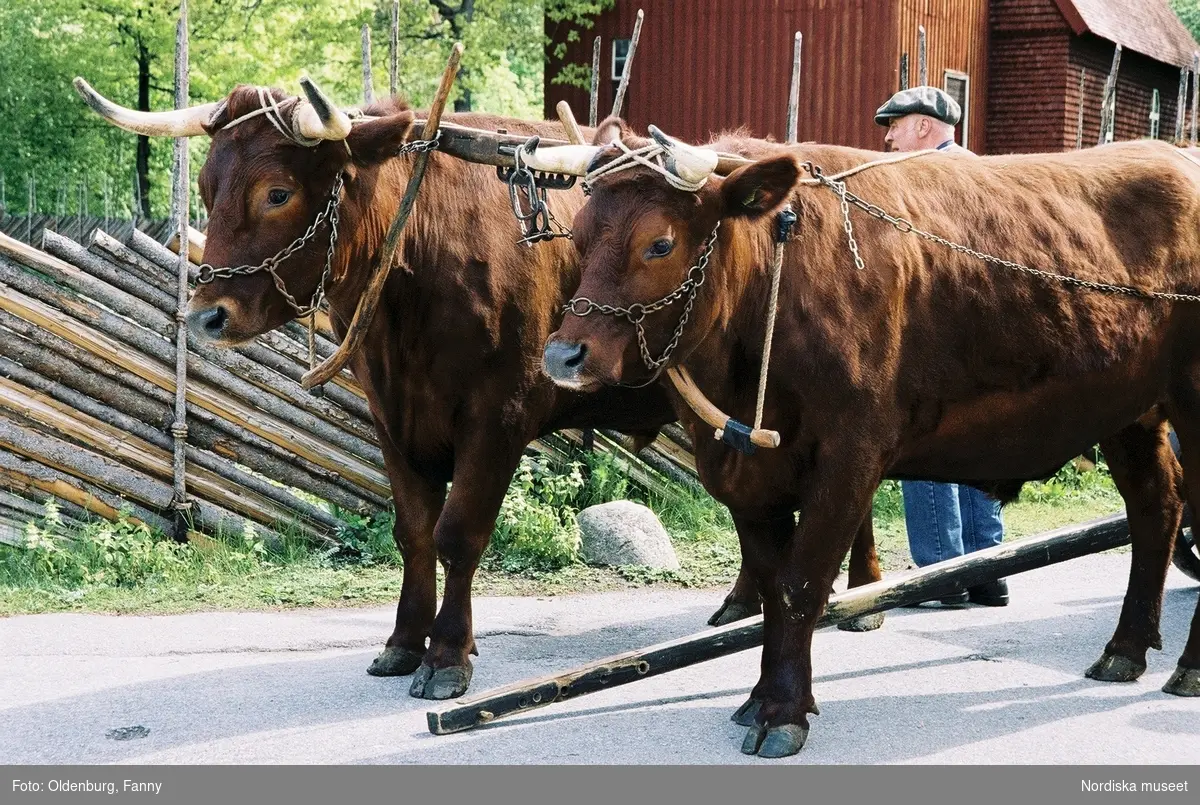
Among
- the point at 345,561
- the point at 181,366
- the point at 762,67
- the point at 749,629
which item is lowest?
the point at 345,561

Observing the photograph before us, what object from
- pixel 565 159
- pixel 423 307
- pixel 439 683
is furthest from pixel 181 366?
pixel 565 159

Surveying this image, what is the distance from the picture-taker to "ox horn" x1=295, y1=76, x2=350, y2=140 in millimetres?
4684

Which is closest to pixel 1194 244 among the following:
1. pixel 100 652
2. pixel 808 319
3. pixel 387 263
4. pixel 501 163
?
pixel 808 319

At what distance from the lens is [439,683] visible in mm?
5164

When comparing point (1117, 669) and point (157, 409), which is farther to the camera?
point (157, 409)

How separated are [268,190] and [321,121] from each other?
30cm

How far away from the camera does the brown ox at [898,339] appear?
4293 mm

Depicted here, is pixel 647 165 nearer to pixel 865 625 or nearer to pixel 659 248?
pixel 659 248

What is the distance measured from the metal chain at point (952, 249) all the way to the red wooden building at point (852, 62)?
1391 cm

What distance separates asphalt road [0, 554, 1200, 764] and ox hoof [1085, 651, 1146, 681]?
2.3 inches

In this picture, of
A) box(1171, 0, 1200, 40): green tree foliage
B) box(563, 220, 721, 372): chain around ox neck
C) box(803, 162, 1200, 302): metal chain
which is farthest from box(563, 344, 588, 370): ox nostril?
box(1171, 0, 1200, 40): green tree foliage

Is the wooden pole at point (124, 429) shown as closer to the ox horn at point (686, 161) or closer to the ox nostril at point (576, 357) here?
the ox nostril at point (576, 357)

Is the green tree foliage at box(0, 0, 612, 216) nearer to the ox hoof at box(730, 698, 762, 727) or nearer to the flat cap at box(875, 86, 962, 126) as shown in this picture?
the flat cap at box(875, 86, 962, 126)

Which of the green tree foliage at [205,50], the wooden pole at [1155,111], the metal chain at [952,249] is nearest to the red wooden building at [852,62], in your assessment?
the green tree foliage at [205,50]
